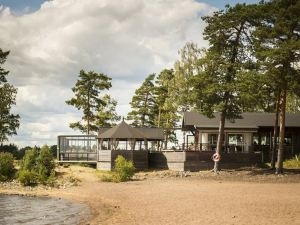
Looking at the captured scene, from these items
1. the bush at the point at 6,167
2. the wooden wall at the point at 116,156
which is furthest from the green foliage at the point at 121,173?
the bush at the point at 6,167

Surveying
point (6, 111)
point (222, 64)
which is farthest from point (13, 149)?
point (222, 64)

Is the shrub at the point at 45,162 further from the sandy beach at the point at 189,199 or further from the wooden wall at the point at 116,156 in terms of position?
the wooden wall at the point at 116,156

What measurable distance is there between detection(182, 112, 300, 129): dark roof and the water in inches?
944

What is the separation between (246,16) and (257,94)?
6760 mm

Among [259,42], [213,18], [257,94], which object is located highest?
[213,18]

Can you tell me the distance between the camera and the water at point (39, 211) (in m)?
19.1

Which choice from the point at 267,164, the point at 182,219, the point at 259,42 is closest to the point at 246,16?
the point at 259,42

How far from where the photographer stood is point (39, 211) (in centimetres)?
2192

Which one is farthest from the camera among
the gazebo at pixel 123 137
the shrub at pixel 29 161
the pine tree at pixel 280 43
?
the gazebo at pixel 123 137

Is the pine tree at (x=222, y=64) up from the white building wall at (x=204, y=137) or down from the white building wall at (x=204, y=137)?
up

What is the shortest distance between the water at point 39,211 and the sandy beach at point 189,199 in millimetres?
812

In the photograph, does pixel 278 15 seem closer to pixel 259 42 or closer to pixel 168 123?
pixel 259 42

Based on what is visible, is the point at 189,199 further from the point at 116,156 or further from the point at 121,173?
the point at 116,156

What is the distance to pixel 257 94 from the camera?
1383 inches
